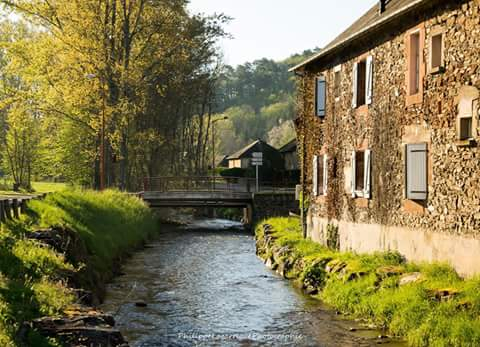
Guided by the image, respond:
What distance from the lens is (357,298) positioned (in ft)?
48.8

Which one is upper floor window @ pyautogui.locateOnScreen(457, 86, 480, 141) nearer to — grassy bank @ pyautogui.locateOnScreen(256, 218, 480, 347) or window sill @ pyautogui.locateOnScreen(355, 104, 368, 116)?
grassy bank @ pyautogui.locateOnScreen(256, 218, 480, 347)

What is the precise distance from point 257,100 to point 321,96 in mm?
111485

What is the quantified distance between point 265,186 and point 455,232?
38.4m

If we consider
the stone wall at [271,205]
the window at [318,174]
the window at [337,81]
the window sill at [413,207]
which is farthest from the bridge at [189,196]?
the window sill at [413,207]

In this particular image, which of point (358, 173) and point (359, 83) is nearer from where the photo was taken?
point (358, 173)

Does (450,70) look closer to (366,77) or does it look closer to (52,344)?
(366,77)

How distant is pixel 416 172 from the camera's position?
52.3 ft

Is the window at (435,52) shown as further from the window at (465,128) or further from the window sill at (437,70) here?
the window at (465,128)

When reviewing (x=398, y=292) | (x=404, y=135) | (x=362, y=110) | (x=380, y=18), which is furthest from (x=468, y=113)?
(x=362, y=110)

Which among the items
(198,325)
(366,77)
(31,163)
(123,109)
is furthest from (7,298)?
(31,163)

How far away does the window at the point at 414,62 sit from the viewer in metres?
16.5

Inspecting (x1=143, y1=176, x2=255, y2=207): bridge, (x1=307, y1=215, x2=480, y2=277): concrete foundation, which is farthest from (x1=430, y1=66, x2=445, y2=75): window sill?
(x1=143, y1=176, x2=255, y2=207): bridge

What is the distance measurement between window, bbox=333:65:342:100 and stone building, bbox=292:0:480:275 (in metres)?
0.05

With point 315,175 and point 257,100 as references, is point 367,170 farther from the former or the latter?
point 257,100
